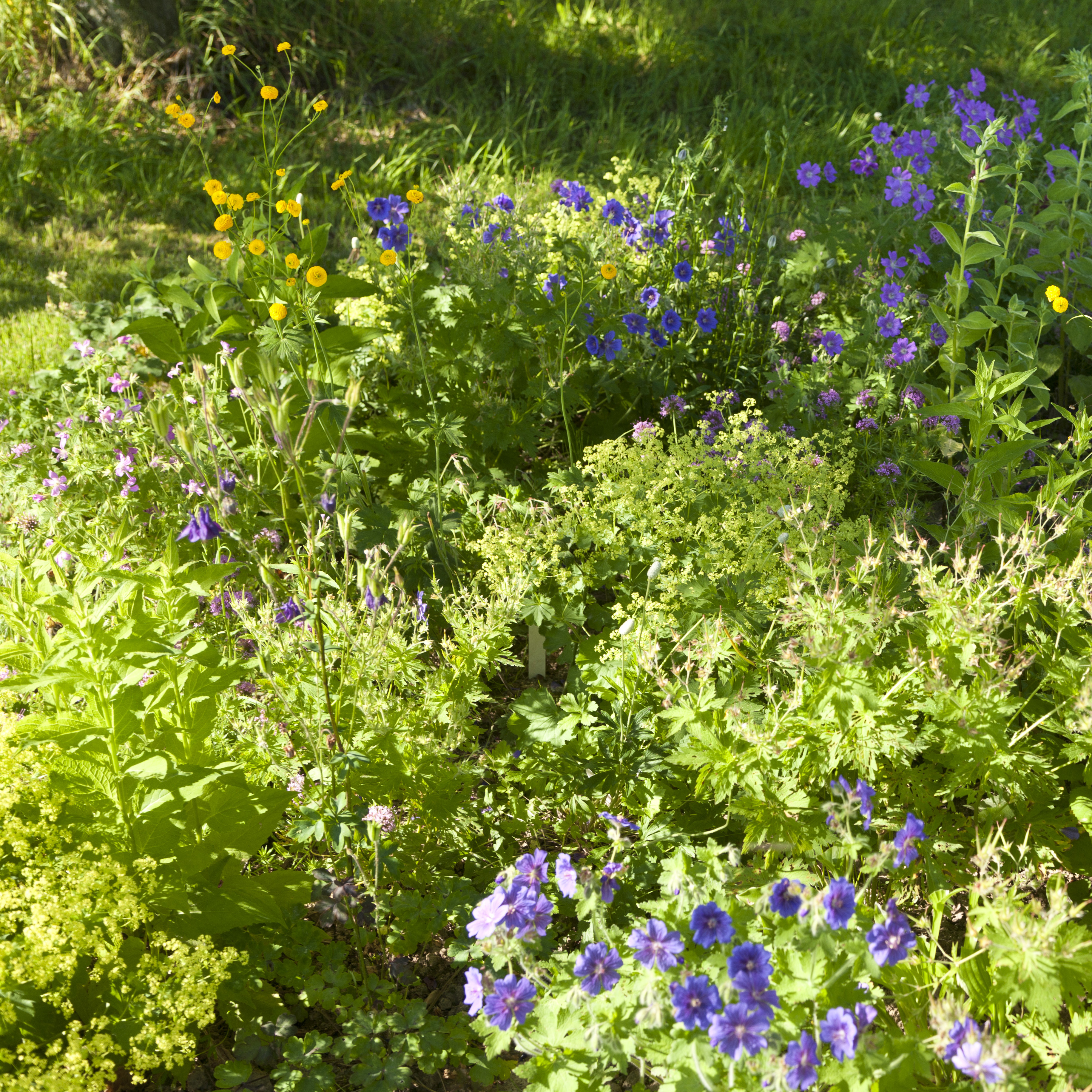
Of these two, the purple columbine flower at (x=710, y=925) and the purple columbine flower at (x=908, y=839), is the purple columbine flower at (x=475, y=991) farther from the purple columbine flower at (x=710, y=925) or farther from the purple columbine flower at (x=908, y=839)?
the purple columbine flower at (x=908, y=839)

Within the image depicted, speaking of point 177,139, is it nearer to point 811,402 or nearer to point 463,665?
point 811,402

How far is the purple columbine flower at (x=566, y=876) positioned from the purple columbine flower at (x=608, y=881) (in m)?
0.05

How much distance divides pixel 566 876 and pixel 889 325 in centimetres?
243

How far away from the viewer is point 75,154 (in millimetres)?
5422

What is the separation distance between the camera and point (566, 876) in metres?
1.62

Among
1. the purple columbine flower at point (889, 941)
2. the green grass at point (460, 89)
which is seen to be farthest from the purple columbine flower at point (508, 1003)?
the green grass at point (460, 89)

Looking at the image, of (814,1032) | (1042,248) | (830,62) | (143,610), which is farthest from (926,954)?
(830,62)

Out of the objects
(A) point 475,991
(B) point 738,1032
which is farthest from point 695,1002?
(A) point 475,991

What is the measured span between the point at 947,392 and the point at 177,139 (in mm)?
4563

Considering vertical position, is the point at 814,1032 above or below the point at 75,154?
above

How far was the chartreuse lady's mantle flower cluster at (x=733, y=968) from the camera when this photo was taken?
1.40 meters

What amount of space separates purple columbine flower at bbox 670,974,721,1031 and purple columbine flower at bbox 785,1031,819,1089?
0.12m

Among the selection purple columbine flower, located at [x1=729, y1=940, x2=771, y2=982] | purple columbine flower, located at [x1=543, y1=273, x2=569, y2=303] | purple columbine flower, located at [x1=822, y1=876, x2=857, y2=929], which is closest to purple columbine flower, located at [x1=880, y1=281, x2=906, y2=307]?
purple columbine flower, located at [x1=543, y1=273, x2=569, y2=303]

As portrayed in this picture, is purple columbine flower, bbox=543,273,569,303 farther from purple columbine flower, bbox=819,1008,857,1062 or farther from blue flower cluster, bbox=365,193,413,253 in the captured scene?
purple columbine flower, bbox=819,1008,857,1062
